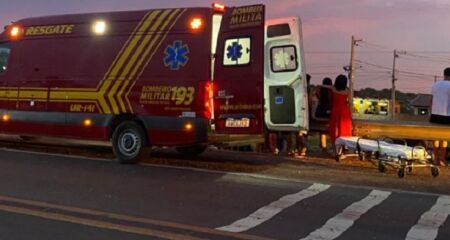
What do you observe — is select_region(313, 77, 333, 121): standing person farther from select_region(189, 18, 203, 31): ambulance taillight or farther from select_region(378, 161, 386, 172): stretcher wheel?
select_region(189, 18, 203, 31): ambulance taillight

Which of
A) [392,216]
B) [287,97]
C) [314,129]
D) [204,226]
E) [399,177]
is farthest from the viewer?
[314,129]

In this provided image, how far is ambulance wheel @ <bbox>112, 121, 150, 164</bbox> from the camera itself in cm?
1190

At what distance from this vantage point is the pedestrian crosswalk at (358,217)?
269 inches

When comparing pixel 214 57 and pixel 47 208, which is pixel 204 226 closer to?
pixel 47 208

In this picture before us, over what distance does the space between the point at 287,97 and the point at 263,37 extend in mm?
1509

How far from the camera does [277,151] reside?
15.0 m

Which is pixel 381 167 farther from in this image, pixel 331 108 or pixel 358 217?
pixel 358 217

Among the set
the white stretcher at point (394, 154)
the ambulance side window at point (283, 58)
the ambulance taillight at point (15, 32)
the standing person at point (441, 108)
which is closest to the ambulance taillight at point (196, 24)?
the ambulance side window at point (283, 58)

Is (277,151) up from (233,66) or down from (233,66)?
down

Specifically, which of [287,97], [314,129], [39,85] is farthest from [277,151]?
[39,85]

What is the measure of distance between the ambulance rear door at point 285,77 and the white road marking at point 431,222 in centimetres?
374

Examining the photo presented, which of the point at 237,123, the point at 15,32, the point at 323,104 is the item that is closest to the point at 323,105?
the point at 323,104

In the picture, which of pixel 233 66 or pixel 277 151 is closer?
pixel 233 66

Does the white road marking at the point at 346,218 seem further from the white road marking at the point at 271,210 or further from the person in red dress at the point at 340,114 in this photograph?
the person in red dress at the point at 340,114
